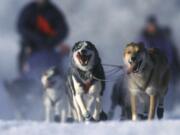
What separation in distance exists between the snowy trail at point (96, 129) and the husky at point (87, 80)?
66.8 inches

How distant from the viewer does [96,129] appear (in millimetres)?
4738

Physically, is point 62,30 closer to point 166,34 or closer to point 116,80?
point 166,34

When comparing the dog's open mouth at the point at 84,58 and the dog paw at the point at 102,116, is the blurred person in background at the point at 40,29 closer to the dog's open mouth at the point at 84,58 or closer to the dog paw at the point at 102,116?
the dog paw at the point at 102,116

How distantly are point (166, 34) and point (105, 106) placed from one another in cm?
488

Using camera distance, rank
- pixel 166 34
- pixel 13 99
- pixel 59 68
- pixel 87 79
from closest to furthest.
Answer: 1. pixel 87 79
2. pixel 59 68
3. pixel 13 99
4. pixel 166 34

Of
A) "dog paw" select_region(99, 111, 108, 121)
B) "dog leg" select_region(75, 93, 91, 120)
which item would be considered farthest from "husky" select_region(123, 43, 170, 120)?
"dog leg" select_region(75, 93, 91, 120)

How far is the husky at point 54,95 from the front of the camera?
29.4 ft

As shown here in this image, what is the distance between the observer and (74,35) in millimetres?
15109

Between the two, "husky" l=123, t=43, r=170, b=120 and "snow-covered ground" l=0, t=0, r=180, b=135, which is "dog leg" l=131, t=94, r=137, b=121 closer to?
"husky" l=123, t=43, r=170, b=120

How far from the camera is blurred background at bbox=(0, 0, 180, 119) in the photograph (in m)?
14.9

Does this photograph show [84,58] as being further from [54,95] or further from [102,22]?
[102,22]

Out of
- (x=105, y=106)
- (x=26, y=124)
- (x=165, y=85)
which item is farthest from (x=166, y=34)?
(x=26, y=124)

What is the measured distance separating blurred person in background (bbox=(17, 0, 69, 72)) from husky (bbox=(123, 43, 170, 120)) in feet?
12.4

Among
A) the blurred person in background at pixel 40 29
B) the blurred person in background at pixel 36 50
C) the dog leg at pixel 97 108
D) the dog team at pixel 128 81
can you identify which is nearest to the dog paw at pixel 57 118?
the blurred person in background at pixel 36 50
